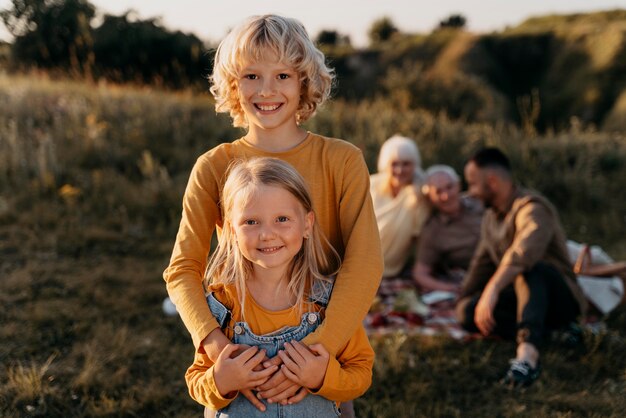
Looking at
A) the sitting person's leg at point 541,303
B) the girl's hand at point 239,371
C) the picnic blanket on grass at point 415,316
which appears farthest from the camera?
the picnic blanket on grass at point 415,316

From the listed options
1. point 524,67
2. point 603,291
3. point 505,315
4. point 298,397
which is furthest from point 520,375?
point 524,67

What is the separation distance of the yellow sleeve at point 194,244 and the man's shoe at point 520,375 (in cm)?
222

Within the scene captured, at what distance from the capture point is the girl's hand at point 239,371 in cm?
190

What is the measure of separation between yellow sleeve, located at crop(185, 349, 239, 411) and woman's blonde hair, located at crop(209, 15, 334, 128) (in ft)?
2.92

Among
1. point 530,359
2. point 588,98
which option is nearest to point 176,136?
point 530,359

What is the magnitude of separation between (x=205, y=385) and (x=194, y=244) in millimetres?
480

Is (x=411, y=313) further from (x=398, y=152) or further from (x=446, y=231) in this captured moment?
(x=398, y=152)

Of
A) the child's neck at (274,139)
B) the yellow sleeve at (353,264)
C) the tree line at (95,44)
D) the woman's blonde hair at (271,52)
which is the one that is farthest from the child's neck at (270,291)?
the tree line at (95,44)

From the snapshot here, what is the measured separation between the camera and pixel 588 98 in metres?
20.1

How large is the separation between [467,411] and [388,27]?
27.6 m

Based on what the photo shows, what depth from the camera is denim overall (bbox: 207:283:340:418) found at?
1974 mm

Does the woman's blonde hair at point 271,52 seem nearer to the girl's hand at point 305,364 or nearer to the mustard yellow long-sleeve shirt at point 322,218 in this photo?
the mustard yellow long-sleeve shirt at point 322,218

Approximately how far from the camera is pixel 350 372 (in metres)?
2.06

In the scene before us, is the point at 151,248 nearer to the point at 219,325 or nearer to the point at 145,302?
the point at 145,302
